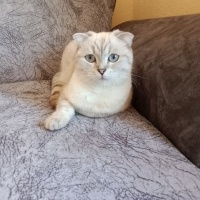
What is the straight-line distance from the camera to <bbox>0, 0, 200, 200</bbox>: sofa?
730mm

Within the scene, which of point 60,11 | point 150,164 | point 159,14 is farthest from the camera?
point 159,14

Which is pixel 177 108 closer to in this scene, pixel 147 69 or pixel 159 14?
pixel 147 69

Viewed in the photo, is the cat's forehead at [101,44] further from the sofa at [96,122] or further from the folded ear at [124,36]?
the sofa at [96,122]

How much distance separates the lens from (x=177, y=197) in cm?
70

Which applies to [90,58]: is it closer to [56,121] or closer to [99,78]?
[99,78]

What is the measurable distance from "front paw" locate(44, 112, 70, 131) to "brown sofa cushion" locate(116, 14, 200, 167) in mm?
313

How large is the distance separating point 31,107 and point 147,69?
454 mm

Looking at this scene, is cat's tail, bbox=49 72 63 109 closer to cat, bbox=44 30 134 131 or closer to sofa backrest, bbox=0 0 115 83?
cat, bbox=44 30 134 131

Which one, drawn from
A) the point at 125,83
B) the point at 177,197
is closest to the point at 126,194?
the point at 177,197

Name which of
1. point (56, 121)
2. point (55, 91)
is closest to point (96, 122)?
point (56, 121)

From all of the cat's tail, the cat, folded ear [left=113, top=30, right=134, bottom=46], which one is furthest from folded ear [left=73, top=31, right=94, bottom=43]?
the cat's tail

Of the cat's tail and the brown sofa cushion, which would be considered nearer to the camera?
the brown sofa cushion

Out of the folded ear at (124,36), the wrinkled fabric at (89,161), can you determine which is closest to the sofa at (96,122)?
the wrinkled fabric at (89,161)

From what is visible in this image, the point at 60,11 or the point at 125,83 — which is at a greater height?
the point at 60,11
